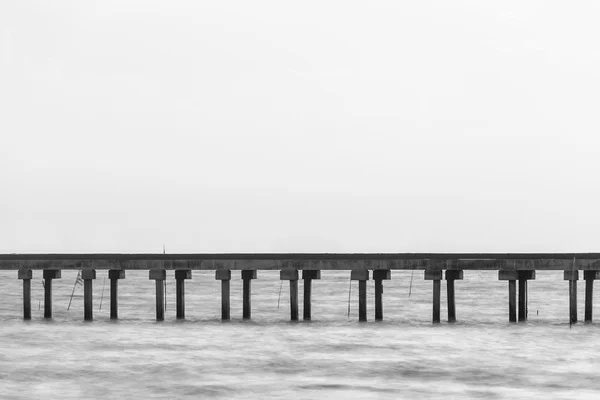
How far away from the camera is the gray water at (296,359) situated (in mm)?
33406

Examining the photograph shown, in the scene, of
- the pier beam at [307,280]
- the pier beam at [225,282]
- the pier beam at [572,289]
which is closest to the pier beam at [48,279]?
the pier beam at [225,282]

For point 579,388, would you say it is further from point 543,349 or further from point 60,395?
point 60,395

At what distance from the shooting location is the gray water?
33.4 meters

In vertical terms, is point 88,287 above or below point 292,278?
below

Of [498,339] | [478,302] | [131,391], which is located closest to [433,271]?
[498,339]

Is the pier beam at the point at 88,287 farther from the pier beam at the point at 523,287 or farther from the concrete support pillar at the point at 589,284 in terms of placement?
the concrete support pillar at the point at 589,284

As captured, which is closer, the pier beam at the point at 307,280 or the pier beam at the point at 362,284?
the pier beam at the point at 362,284

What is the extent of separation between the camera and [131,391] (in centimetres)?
3300

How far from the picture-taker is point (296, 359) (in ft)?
131

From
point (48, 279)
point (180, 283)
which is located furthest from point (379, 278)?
point (48, 279)

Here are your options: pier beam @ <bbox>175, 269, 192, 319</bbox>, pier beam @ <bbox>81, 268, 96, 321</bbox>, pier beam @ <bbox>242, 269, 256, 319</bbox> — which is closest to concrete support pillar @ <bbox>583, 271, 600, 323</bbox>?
pier beam @ <bbox>242, 269, 256, 319</bbox>

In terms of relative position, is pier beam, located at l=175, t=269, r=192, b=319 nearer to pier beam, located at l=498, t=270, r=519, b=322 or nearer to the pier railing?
the pier railing

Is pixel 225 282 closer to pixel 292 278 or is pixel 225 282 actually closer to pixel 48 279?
pixel 292 278

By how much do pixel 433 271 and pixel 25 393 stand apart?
802 inches
